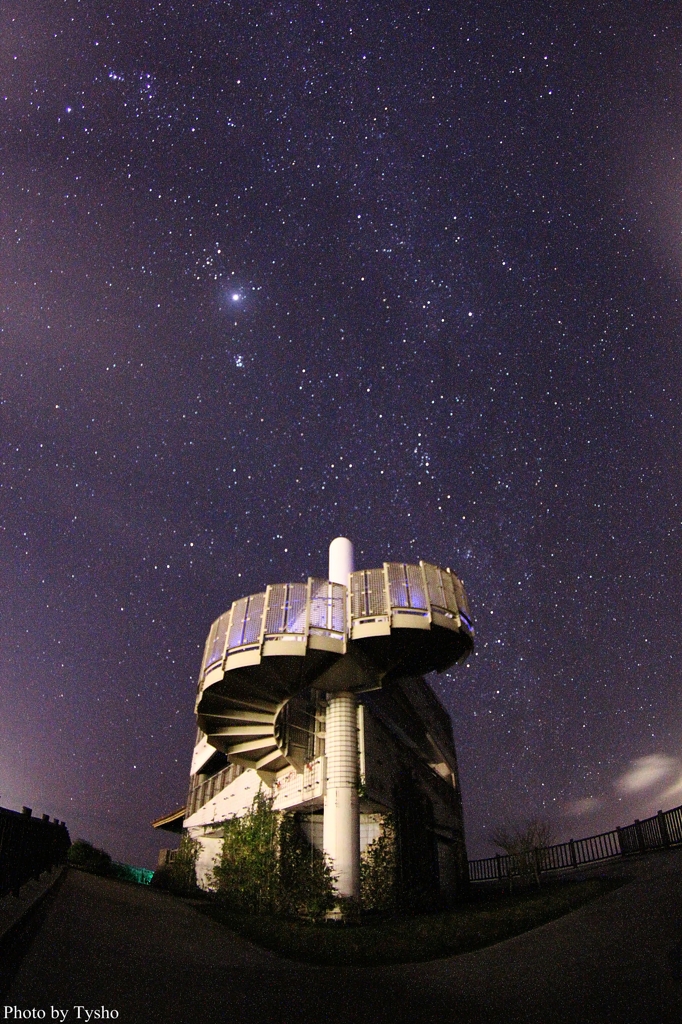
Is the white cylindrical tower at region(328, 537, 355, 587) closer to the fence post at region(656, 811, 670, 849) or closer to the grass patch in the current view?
the grass patch

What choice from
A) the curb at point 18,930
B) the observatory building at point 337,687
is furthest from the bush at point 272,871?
the curb at point 18,930

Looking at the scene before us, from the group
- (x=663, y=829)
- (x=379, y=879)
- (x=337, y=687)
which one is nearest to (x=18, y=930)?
(x=337, y=687)

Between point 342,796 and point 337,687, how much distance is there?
3.42 meters

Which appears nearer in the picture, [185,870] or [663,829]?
[663,829]

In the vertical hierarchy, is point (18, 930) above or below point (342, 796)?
below

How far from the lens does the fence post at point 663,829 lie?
55.5ft

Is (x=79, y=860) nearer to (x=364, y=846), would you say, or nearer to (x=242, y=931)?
(x=364, y=846)

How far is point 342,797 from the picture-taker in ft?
59.5

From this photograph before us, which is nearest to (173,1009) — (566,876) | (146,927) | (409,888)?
(146,927)

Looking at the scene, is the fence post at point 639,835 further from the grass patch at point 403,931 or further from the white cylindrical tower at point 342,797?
the white cylindrical tower at point 342,797

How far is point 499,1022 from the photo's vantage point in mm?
6797

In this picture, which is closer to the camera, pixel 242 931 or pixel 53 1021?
pixel 53 1021

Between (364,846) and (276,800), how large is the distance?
152 inches

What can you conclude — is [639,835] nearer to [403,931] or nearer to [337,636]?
[403,931]
